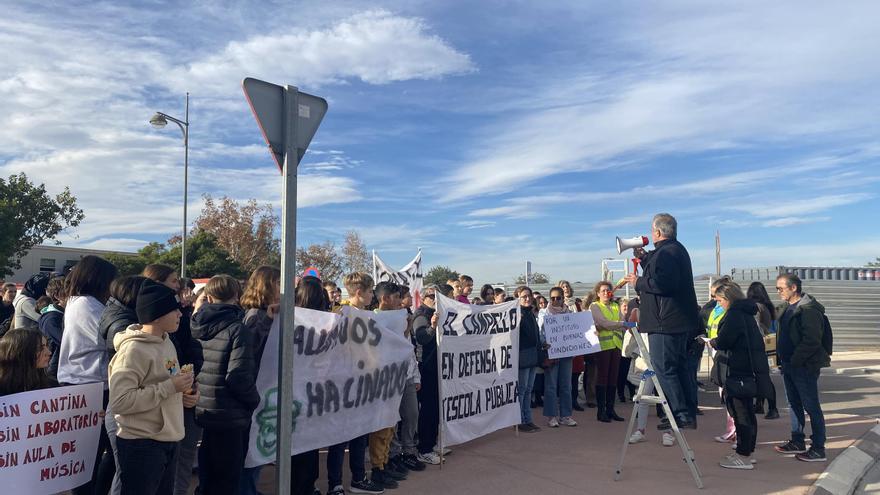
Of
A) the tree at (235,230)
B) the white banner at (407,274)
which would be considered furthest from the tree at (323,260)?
the white banner at (407,274)

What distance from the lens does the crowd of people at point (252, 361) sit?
3.79 metres

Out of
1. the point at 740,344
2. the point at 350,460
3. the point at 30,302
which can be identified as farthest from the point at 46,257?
the point at 740,344

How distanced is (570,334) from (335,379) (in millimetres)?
4525

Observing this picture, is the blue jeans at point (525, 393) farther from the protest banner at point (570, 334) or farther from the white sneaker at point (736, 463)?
the white sneaker at point (736, 463)

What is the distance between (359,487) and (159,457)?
7.46ft

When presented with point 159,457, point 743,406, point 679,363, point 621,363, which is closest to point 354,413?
point 159,457

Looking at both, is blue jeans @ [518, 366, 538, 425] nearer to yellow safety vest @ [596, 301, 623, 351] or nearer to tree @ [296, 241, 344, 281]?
yellow safety vest @ [596, 301, 623, 351]

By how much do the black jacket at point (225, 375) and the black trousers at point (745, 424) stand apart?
16.0ft

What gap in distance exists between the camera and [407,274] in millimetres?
13781

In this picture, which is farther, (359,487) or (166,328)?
(359,487)

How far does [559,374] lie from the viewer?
895 cm

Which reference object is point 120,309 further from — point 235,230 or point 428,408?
point 235,230

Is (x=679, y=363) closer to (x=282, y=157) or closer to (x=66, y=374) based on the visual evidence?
(x=282, y=157)

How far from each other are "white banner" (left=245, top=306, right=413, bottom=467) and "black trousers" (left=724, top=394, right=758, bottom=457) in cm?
343
